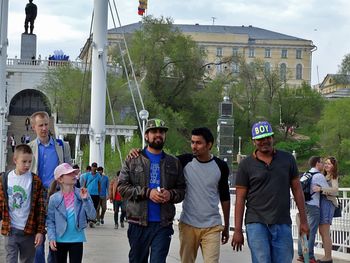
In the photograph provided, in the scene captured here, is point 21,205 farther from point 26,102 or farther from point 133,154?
point 26,102

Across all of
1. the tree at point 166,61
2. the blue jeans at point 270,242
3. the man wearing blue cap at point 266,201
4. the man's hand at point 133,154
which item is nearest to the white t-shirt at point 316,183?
the man wearing blue cap at point 266,201


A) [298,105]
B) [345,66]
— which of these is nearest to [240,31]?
[345,66]

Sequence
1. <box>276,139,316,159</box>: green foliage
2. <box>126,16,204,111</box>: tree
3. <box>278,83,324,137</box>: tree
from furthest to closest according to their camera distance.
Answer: <box>278,83,324,137</box>: tree < <box>276,139,316,159</box>: green foliage < <box>126,16,204,111</box>: tree

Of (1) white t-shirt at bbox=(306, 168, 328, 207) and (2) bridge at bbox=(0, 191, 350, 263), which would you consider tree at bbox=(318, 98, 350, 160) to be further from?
(1) white t-shirt at bbox=(306, 168, 328, 207)

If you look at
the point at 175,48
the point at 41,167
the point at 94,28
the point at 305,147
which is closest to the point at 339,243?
the point at 41,167

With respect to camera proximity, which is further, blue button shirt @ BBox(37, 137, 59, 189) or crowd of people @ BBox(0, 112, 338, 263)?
blue button shirt @ BBox(37, 137, 59, 189)

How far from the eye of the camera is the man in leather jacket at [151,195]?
9.21 metres

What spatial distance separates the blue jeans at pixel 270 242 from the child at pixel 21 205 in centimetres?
216

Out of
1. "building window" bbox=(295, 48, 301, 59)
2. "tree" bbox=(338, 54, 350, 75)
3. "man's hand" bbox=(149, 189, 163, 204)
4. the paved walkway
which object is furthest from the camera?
"building window" bbox=(295, 48, 301, 59)

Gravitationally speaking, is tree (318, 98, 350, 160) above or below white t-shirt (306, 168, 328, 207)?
above

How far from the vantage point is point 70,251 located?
32.2 ft

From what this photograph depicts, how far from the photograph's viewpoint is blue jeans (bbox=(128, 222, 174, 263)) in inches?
364

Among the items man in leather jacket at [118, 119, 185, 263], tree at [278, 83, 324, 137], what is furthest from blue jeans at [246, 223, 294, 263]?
tree at [278, 83, 324, 137]

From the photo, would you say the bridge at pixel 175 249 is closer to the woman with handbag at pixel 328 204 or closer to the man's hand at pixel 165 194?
the woman with handbag at pixel 328 204
